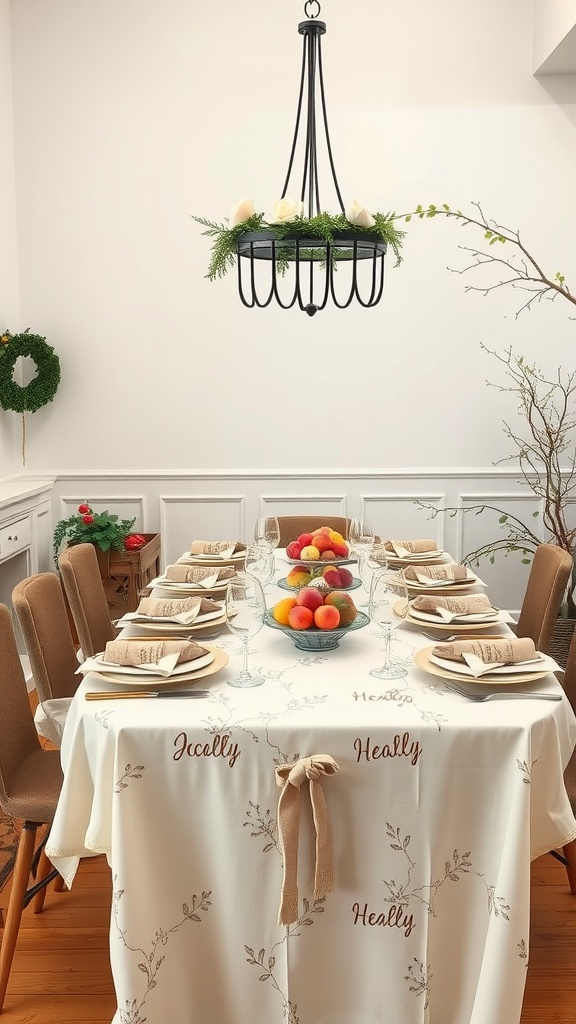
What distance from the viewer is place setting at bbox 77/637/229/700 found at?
2.00m

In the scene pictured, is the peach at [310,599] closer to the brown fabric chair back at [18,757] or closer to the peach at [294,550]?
the peach at [294,550]

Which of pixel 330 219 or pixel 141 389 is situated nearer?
pixel 330 219

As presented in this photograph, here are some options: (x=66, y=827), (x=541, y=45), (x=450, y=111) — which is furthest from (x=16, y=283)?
(x=66, y=827)

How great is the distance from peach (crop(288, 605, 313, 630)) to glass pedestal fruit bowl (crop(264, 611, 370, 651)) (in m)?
0.01

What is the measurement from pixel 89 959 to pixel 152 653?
0.87 meters

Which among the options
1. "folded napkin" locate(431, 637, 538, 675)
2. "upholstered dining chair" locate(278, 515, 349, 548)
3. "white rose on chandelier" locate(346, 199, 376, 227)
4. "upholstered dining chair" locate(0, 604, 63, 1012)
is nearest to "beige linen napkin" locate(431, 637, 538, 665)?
"folded napkin" locate(431, 637, 538, 675)

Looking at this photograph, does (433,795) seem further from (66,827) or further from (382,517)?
(382,517)

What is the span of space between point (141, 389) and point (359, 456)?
119 centimetres

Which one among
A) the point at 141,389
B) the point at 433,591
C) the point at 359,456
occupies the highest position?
the point at 141,389

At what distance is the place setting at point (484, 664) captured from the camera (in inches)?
78.4

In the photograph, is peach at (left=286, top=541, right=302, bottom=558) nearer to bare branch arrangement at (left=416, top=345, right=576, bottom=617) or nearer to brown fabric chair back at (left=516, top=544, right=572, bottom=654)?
brown fabric chair back at (left=516, top=544, right=572, bottom=654)

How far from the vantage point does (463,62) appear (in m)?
4.64

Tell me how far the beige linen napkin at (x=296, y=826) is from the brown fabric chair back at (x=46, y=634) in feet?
3.07

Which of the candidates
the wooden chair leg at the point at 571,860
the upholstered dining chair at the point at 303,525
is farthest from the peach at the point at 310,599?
the upholstered dining chair at the point at 303,525
